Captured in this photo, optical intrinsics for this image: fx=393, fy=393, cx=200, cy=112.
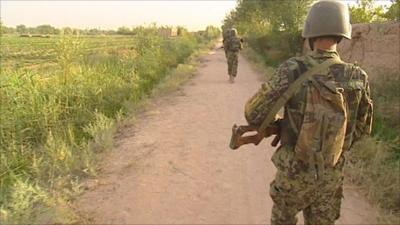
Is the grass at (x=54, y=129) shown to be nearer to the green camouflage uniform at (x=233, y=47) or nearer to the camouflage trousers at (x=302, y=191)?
the camouflage trousers at (x=302, y=191)

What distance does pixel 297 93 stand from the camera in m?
2.07

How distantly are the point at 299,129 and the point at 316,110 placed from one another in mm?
157

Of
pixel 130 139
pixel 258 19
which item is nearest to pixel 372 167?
pixel 130 139

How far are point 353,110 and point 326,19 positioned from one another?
1.80 feet

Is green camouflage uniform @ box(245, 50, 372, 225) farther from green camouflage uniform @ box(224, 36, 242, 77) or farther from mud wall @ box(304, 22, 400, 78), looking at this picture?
green camouflage uniform @ box(224, 36, 242, 77)

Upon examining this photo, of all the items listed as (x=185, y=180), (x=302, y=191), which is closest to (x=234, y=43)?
(x=185, y=180)

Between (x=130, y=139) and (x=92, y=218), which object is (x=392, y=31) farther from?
(x=92, y=218)

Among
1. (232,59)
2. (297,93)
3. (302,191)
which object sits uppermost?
(297,93)

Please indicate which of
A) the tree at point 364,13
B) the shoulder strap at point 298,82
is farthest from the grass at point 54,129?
the tree at point 364,13

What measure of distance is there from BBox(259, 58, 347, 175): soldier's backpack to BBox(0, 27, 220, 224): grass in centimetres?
225

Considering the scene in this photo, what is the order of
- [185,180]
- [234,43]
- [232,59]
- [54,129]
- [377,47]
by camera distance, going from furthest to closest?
1. [232,59]
2. [234,43]
3. [377,47]
4. [54,129]
5. [185,180]

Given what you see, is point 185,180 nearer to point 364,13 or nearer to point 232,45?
point 232,45

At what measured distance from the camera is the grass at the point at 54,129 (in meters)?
3.57

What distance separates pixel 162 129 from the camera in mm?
6543
